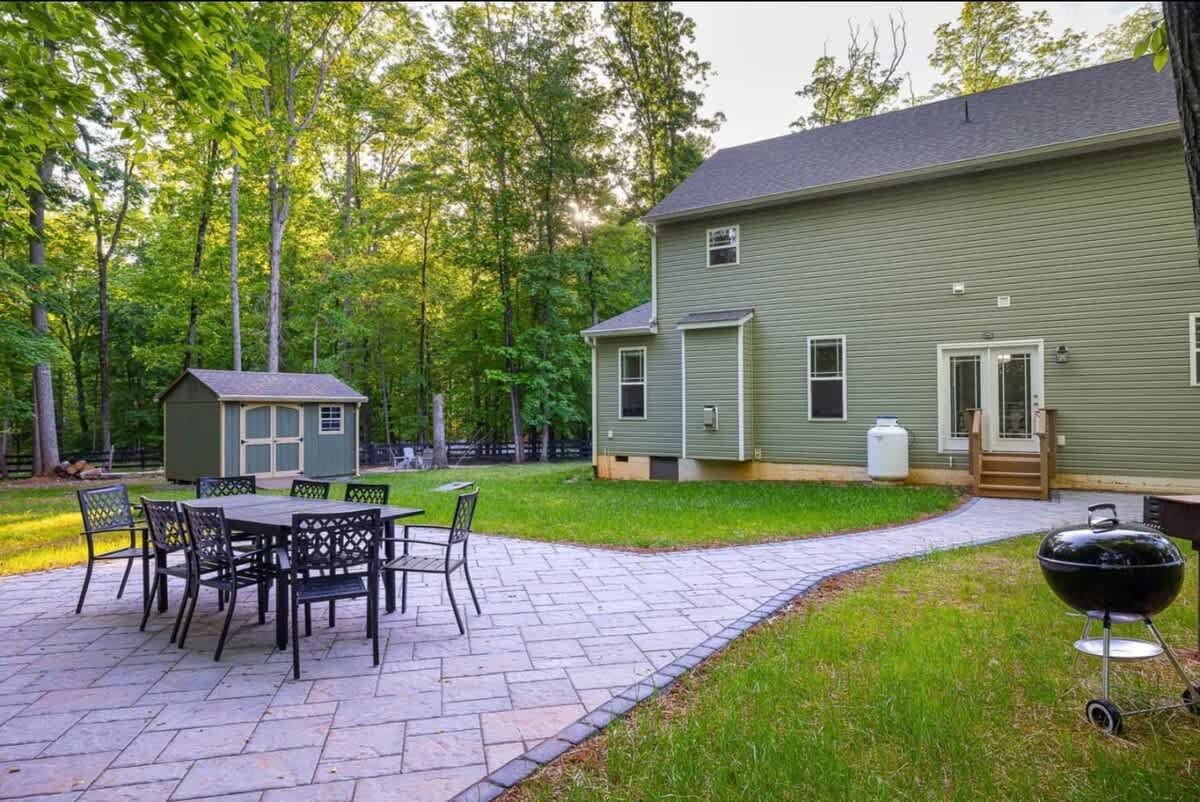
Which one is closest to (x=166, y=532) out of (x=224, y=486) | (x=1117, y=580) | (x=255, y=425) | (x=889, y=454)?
(x=224, y=486)

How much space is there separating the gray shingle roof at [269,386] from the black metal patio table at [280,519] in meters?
10.1

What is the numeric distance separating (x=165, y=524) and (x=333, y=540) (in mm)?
1502

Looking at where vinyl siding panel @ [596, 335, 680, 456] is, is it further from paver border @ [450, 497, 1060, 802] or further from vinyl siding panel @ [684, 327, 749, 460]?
paver border @ [450, 497, 1060, 802]

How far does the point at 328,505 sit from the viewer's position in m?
4.98

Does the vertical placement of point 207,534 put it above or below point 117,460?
above

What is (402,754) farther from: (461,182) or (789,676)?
(461,182)

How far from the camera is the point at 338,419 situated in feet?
54.5

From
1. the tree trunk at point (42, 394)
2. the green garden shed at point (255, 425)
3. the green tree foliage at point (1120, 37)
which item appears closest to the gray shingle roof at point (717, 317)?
the green garden shed at point (255, 425)

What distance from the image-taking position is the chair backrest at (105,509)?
16.3ft

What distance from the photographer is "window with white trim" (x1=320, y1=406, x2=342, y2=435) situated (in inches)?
640

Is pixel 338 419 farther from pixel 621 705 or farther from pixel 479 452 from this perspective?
pixel 621 705

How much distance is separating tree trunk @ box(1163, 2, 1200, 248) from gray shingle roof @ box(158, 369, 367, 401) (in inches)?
604

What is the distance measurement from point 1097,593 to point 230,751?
3.75 meters

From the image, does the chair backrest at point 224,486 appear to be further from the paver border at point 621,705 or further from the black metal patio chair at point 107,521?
the paver border at point 621,705
